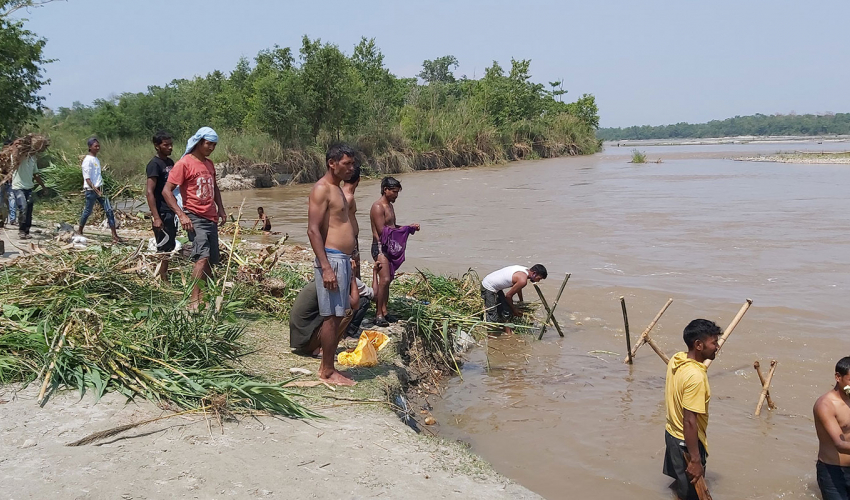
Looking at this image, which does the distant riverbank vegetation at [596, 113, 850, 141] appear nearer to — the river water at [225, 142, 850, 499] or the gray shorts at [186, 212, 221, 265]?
the river water at [225, 142, 850, 499]

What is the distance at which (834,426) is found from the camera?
3.96 m

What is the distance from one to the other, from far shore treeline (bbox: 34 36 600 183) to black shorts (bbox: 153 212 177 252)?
1250cm

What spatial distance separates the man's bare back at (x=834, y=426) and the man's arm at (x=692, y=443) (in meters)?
0.73

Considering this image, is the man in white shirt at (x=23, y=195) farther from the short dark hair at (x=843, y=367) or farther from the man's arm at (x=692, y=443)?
the short dark hair at (x=843, y=367)

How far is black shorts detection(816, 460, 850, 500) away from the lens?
4004mm

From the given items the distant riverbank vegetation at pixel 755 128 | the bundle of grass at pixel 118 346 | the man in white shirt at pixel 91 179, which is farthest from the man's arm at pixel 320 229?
the distant riverbank vegetation at pixel 755 128

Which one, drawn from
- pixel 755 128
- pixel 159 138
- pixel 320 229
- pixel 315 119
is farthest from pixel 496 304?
pixel 755 128

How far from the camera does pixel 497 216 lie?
18.8 m

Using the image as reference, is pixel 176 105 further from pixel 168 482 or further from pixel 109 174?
pixel 168 482

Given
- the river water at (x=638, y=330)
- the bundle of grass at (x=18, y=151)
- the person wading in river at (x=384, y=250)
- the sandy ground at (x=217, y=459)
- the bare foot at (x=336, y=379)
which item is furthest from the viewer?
the bundle of grass at (x=18, y=151)

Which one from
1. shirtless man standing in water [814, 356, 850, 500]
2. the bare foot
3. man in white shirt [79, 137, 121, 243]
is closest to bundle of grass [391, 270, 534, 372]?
the bare foot

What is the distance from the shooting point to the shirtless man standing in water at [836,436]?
396 cm

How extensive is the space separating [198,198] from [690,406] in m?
4.23

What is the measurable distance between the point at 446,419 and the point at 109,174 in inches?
426
